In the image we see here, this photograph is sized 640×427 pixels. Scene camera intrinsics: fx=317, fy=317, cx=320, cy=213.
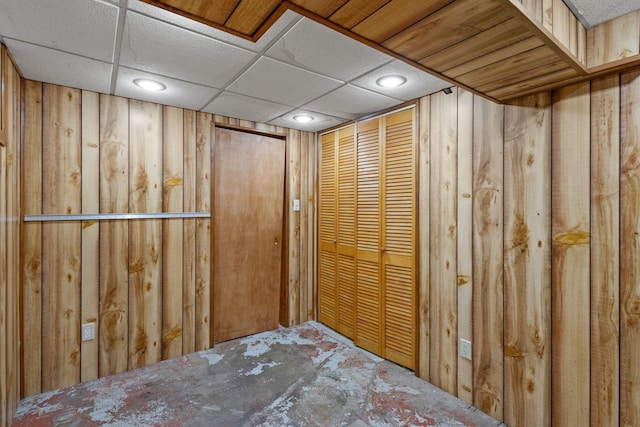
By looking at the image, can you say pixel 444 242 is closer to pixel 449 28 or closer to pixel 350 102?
pixel 350 102

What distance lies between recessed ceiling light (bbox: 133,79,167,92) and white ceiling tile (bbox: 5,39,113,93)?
18 cm

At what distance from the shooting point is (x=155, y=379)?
8.22 ft

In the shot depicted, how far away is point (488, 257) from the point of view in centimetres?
212

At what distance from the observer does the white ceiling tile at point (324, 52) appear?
1.62m

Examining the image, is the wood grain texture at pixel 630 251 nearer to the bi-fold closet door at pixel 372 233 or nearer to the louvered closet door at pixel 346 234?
the bi-fold closet door at pixel 372 233

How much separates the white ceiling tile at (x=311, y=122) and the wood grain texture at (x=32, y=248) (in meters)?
1.87

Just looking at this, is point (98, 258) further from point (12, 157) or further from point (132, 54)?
point (132, 54)

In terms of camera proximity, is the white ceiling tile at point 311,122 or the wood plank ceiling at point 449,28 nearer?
the wood plank ceiling at point 449,28

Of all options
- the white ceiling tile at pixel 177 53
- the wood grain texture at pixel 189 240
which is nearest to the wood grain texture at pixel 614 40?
the white ceiling tile at pixel 177 53

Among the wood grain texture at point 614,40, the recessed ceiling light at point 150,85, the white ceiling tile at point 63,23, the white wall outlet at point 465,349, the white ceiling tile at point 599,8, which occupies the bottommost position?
the white wall outlet at point 465,349

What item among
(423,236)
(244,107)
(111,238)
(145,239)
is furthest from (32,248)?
(423,236)

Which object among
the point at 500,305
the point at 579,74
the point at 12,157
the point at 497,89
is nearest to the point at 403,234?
the point at 500,305

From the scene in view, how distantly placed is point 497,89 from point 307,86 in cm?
123

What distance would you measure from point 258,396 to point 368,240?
1569 mm
